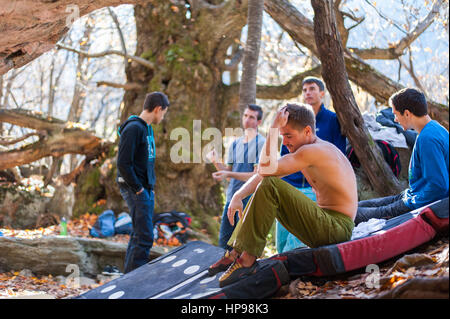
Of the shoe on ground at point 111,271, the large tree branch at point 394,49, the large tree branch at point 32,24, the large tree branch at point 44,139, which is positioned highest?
the large tree branch at point 394,49

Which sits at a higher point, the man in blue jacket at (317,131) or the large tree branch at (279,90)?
the large tree branch at (279,90)

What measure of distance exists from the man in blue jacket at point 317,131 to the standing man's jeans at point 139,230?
170 centimetres

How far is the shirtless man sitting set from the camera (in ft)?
11.6

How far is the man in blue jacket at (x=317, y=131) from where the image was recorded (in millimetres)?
5000

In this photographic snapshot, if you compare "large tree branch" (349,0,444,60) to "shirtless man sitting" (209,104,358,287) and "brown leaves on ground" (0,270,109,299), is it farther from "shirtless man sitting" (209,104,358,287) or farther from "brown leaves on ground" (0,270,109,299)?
"brown leaves on ground" (0,270,109,299)

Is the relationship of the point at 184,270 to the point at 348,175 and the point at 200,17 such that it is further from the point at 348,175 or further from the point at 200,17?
the point at 200,17

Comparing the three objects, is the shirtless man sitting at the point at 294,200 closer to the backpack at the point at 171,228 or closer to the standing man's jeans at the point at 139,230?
the standing man's jeans at the point at 139,230

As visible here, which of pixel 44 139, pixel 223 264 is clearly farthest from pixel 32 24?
pixel 44 139

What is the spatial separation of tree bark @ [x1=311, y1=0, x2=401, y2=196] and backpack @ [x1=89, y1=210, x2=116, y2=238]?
16.1ft

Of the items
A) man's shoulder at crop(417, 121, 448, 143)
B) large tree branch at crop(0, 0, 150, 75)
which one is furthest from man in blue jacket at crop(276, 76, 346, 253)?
large tree branch at crop(0, 0, 150, 75)

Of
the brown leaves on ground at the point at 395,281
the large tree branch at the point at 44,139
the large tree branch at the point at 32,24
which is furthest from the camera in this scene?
the large tree branch at the point at 44,139

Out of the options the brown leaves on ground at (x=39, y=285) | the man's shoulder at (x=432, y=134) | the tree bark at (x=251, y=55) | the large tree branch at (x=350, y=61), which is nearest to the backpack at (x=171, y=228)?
the brown leaves on ground at (x=39, y=285)

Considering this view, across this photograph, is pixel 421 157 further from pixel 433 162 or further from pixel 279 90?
pixel 279 90
